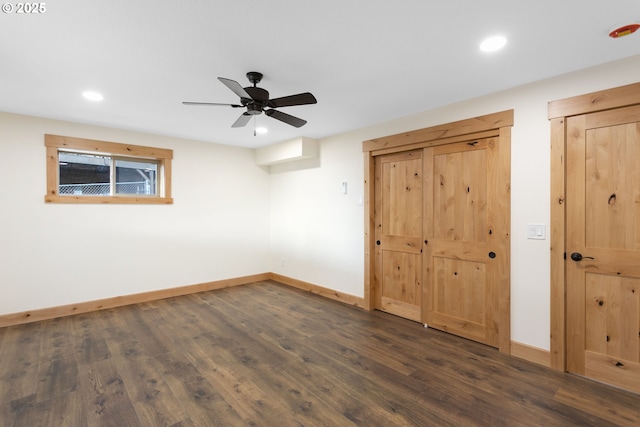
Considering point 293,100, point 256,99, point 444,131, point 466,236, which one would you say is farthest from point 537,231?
point 256,99

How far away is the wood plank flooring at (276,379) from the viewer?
196 centimetres

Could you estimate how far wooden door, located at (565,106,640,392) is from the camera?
2221 millimetres

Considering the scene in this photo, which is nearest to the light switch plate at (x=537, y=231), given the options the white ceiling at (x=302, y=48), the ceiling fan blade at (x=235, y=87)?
the white ceiling at (x=302, y=48)

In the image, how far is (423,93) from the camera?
2932mm

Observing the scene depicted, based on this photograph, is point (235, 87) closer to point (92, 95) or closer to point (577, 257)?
point (92, 95)

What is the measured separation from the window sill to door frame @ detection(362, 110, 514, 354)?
3.08 m

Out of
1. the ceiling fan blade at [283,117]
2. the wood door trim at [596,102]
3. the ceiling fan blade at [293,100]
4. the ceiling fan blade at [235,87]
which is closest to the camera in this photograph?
the ceiling fan blade at [235,87]

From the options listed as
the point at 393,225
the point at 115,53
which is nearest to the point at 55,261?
the point at 115,53

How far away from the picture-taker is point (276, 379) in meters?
2.40

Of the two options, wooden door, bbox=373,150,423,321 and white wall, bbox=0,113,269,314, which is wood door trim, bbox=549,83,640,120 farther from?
white wall, bbox=0,113,269,314

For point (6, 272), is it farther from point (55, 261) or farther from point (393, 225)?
point (393, 225)

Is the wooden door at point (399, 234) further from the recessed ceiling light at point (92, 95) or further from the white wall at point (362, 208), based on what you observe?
the recessed ceiling light at point (92, 95)

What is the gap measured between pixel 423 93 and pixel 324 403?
2.81 m

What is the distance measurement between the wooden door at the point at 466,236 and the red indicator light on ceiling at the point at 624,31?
41.9 inches
